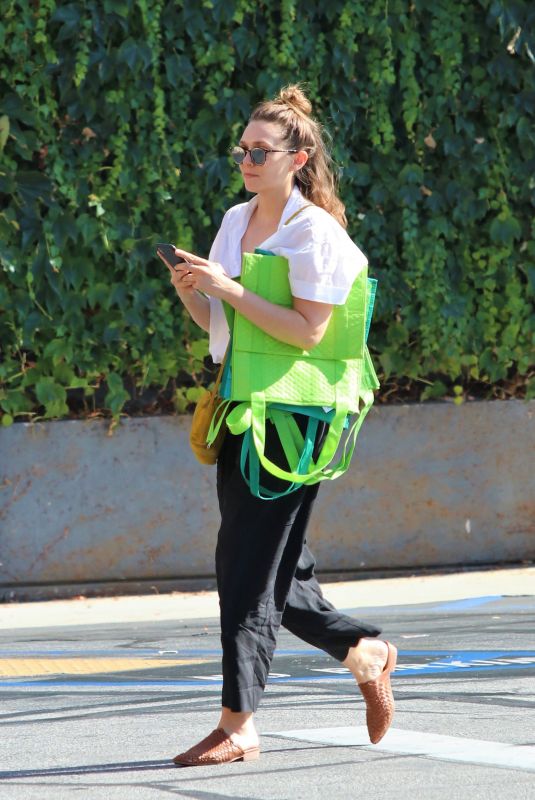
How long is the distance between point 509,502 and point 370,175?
1956 millimetres

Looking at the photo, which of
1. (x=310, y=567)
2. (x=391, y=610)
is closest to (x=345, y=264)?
(x=310, y=567)

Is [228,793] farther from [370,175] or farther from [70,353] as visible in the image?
[370,175]

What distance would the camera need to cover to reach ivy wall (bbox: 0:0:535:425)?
7.75m

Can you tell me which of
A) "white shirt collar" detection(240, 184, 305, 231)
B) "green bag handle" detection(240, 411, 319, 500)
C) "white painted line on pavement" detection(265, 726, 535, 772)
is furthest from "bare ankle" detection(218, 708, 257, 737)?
"white shirt collar" detection(240, 184, 305, 231)

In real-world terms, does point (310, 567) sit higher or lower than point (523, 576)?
higher

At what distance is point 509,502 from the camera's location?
852 centimetres

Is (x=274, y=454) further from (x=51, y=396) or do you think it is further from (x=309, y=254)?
(x=51, y=396)

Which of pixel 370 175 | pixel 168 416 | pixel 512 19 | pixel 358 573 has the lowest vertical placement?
pixel 358 573

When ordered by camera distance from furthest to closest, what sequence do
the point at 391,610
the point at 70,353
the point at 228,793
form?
the point at 70,353
the point at 391,610
the point at 228,793

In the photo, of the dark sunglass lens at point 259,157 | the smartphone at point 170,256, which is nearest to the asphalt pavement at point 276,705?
the smartphone at point 170,256

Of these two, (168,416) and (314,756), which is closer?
(314,756)

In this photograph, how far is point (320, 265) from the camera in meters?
3.88

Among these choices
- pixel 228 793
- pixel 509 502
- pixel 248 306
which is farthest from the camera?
pixel 509 502

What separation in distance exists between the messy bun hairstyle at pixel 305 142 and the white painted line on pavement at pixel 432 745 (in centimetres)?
139
